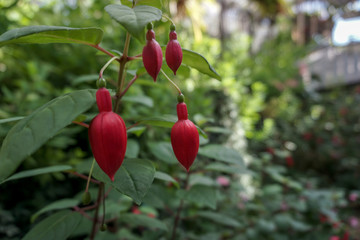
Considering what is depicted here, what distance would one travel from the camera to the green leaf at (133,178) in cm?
31

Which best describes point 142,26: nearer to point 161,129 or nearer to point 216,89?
point 161,129

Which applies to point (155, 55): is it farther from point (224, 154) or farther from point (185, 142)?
point (224, 154)

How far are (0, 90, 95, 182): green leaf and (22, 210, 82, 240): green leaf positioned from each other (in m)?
0.21

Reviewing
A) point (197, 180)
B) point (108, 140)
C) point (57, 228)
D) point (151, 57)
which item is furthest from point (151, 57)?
point (197, 180)

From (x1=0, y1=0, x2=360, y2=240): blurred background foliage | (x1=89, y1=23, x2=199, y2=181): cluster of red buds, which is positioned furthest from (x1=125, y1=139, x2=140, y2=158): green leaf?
(x1=89, y1=23, x2=199, y2=181): cluster of red buds

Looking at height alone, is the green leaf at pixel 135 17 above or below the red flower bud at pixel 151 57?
above

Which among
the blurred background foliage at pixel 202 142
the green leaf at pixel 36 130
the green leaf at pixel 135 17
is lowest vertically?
the blurred background foliage at pixel 202 142

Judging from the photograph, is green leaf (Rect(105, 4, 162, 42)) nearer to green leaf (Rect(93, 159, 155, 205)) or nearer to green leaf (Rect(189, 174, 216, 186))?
green leaf (Rect(93, 159, 155, 205))

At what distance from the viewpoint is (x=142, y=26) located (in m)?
0.25

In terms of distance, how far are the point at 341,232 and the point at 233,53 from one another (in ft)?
8.45

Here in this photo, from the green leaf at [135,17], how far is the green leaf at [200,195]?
0.40m

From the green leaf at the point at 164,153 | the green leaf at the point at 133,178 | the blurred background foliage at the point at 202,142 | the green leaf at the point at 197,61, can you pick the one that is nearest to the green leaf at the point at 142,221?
the blurred background foliage at the point at 202,142

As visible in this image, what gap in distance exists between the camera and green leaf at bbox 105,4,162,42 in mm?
244

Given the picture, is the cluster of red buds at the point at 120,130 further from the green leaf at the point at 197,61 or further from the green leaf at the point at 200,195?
the green leaf at the point at 200,195
